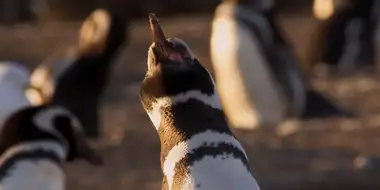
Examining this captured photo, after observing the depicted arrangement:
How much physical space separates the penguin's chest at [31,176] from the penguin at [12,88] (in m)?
1.97

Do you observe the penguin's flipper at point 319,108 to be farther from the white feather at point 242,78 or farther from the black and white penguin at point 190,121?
the black and white penguin at point 190,121

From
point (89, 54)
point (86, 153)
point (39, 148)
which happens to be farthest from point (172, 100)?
point (89, 54)

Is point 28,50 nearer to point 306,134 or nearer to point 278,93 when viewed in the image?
point 278,93

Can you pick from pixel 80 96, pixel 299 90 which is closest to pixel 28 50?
pixel 80 96

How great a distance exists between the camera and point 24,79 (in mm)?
7762

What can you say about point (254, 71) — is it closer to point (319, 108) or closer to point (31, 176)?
point (319, 108)

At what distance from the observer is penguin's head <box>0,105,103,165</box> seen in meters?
5.07

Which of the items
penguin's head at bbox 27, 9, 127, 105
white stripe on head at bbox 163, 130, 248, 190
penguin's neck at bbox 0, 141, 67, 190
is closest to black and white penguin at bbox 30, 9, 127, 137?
penguin's head at bbox 27, 9, 127, 105

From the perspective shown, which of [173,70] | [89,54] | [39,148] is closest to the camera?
[173,70]

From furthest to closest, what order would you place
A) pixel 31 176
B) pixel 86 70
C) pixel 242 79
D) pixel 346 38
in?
pixel 346 38, pixel 86 70, pixel 242 79, pixel 31 176

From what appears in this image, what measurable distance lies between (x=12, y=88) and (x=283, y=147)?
1.53 metres

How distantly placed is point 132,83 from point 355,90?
6.32 ft

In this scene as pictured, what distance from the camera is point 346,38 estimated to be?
37.7 ft

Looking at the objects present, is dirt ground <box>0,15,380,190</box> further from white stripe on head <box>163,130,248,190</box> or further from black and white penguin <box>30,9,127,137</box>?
white stripe on head <box>163,130,248,190</box>
